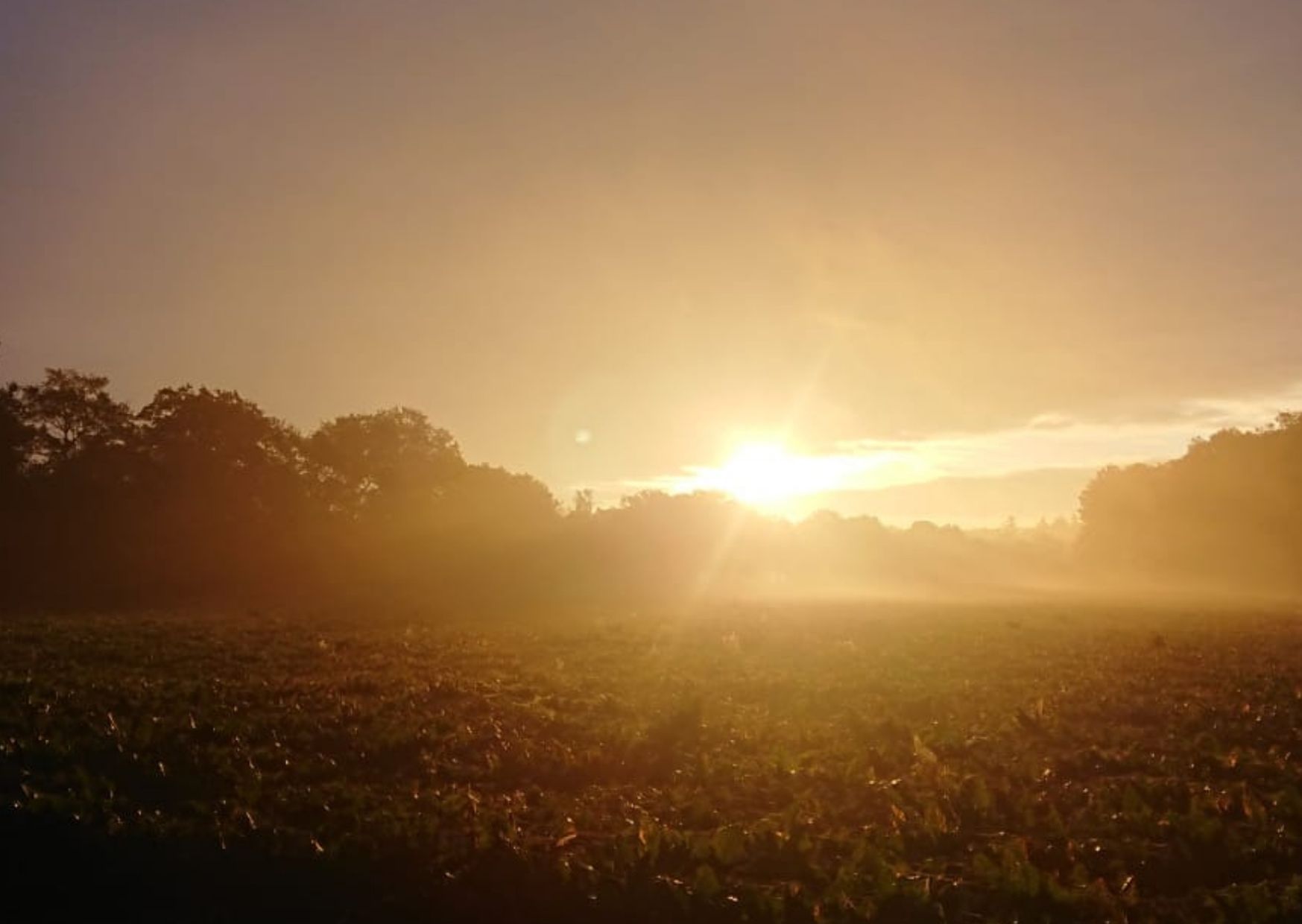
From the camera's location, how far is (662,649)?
3123 cm

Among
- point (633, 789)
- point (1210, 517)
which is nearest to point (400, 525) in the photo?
point (633, 789)

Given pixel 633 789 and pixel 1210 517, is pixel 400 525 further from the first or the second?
pixel 1210 517

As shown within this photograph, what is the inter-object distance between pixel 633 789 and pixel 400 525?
6947 centimetres

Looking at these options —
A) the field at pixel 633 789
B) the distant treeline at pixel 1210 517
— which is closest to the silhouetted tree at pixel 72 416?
the field at pixel 633 789

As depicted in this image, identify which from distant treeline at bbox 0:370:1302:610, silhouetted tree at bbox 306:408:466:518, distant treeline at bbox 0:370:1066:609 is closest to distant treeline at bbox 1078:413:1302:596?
distant treeline at bbox 0:370:1302:610

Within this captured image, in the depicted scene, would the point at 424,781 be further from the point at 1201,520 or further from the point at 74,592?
the point at 1201,520

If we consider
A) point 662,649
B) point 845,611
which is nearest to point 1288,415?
point 845,611

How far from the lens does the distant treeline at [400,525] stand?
198 ft

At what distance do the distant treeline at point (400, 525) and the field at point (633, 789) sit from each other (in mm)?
28994

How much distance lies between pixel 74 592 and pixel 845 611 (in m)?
42.6

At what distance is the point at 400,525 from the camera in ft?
266

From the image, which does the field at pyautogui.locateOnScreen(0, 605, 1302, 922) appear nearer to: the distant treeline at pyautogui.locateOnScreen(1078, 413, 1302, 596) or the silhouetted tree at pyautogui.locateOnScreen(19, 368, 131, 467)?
the silhouetted tree at pyautogui.locateOnScreen(19, 368, 131, 467)

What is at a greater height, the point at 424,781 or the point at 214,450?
the point at 214,450

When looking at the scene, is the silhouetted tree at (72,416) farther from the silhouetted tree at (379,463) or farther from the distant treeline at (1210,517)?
the distant treeline at (1210,517)
